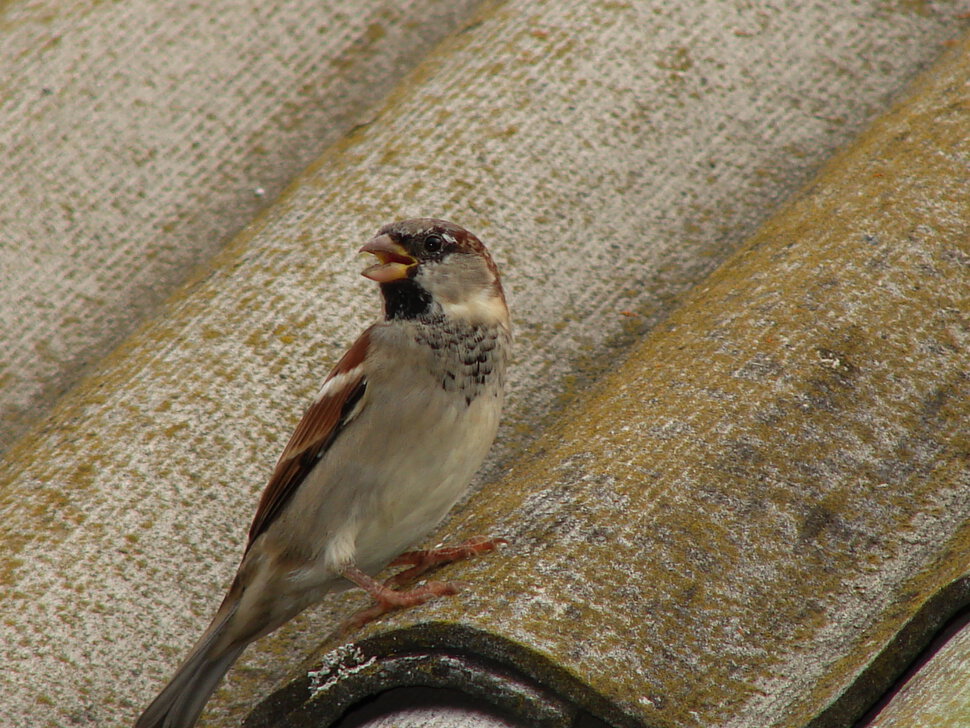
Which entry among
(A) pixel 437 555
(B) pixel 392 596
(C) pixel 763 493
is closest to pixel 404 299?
(A) pixel 437 555

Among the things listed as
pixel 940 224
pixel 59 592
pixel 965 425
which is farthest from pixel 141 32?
pixel 965 425

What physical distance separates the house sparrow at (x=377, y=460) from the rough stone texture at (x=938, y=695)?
38.0 inches

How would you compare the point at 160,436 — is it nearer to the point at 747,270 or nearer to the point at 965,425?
the point at 747,270

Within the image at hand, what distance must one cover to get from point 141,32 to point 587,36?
1.77 metres

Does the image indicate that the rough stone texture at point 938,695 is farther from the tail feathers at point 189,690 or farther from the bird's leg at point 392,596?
the tail feathers at point 189,690

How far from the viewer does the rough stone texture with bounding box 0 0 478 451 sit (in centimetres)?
352

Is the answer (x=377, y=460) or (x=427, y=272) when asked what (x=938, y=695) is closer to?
(x=377, y=460)

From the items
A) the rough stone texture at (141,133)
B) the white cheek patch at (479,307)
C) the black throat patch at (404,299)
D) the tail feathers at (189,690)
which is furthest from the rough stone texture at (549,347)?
the black throat patch at (404,299)

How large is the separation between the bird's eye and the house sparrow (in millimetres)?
27

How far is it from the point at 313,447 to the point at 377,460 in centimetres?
17

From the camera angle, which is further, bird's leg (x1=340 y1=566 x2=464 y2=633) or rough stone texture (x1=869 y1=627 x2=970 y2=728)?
bird's leg (x1=340 y1=566 x2=464 y2=633)

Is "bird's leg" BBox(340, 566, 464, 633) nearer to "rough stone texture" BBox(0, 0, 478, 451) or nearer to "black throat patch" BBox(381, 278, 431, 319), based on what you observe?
"black throat patch" BBox(381, 278, 431, 319)

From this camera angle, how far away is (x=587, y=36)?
3.72 meters

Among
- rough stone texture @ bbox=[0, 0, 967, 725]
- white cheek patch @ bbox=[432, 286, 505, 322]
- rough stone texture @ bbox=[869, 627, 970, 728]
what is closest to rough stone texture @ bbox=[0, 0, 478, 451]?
rough stone texture @ bbox=[0, 0, 967, 725]
